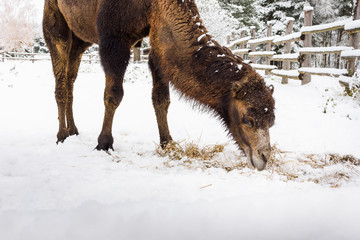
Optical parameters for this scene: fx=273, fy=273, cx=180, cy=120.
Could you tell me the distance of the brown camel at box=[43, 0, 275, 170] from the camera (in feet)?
6.92

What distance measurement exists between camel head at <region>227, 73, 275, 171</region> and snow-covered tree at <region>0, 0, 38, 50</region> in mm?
36318

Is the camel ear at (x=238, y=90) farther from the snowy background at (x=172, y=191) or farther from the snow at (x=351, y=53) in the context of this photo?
the snow at (x=351, y=53)

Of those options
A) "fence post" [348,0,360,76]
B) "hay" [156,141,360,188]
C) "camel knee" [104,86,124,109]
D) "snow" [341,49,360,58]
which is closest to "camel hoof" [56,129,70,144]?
"camel knee" [104,86,124,109]

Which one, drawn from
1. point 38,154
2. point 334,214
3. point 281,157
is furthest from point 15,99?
Result: point 334,214

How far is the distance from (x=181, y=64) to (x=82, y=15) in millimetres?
1654

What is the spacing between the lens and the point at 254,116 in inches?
81.7

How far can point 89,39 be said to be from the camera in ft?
11.5

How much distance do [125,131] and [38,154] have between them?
5.29 feet

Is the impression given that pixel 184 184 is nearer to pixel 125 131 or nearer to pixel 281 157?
pixel 281 157

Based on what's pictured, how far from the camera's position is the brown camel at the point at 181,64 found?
6.92 ft

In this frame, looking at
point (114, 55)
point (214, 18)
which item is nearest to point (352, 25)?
point (114, 55)

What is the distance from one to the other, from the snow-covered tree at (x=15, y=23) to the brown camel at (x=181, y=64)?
34.7 meters

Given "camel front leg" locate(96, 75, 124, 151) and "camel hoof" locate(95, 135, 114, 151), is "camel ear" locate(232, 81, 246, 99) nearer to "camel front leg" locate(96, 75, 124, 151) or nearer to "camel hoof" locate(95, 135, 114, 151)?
"camel front leg" locate(96, 75, 124, 151)

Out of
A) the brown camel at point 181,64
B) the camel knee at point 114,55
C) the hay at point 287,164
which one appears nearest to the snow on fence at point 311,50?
the hay at point 287,164
